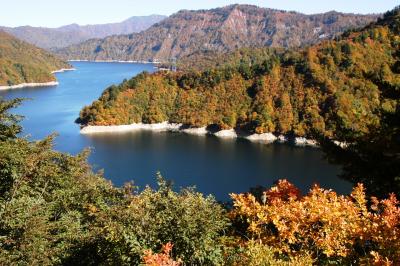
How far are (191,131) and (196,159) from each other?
41.7 m

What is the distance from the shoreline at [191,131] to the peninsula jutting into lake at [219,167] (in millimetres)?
441

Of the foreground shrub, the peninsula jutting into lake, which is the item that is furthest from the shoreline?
the foreground shrub

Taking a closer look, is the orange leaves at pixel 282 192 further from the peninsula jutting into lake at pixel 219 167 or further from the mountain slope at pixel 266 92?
the mountain slope at pixel 266 92

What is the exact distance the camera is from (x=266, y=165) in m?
93.9

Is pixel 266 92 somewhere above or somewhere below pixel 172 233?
below

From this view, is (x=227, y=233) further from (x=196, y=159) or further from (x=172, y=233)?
(x=196, y=159)

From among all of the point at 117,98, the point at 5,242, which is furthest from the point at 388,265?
the point at 117,98

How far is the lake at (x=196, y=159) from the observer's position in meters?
81.3

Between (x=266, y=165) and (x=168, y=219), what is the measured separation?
82426 millimetres

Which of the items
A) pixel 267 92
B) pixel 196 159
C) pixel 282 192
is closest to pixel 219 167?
pixel 196 159

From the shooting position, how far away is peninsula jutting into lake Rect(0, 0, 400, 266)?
41.5 ft

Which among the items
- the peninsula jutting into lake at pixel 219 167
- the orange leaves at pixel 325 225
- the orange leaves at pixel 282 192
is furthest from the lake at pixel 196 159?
the orange leaves at pixel 325 225

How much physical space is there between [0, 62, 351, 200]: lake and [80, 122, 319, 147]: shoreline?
4349 millimetres

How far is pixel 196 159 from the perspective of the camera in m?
99.6
